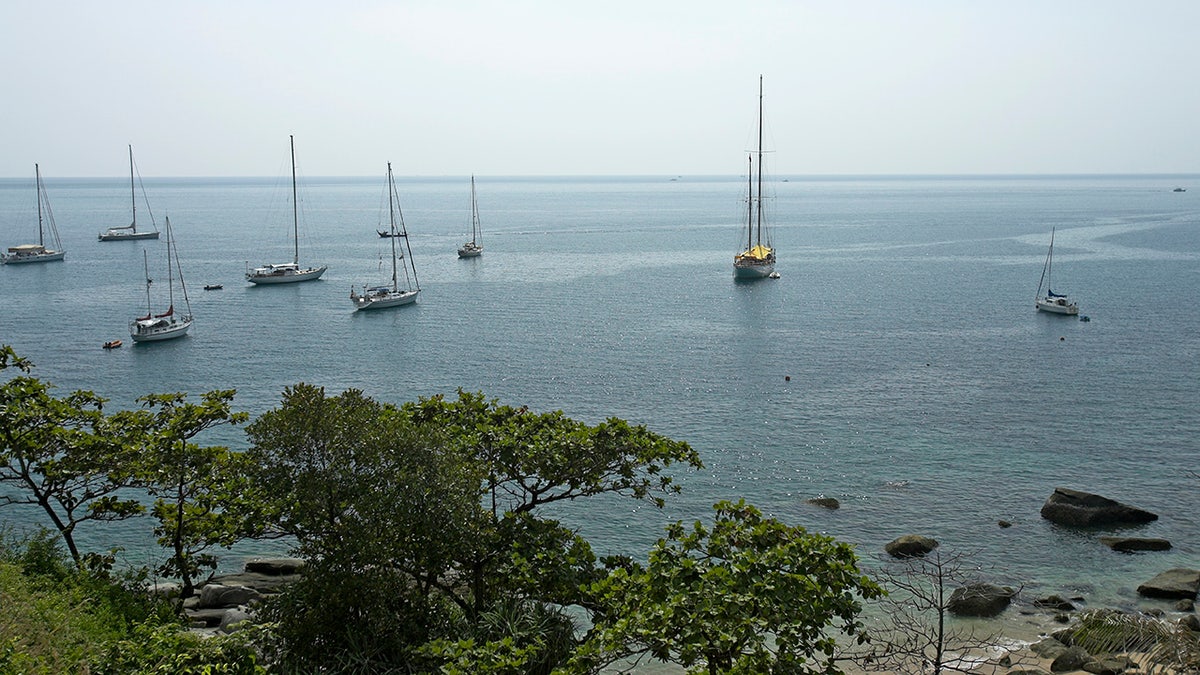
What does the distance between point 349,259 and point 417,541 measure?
125 metres

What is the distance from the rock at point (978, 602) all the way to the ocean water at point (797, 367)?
10.7 feet

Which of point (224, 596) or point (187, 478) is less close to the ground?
point (187, 478)

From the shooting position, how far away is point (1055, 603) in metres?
31.6

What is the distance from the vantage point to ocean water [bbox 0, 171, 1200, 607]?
40.6 m

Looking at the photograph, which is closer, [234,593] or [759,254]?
[234,593]

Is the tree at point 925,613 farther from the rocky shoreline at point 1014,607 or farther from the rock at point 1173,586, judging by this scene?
the rock at point 1173,586

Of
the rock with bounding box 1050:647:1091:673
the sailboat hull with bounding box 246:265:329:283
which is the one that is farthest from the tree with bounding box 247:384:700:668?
the sailboat hull with bounding box 246:265:329:283

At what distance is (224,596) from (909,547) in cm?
2440

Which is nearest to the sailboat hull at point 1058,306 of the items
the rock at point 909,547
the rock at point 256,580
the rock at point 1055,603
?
the rock at point 909,547

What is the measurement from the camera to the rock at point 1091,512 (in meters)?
38.7

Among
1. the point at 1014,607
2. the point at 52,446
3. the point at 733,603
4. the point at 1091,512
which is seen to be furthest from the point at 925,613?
the point at 52,446

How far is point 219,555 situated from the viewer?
1411 inches

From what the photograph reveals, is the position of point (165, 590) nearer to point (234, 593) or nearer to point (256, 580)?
point (234, 593)

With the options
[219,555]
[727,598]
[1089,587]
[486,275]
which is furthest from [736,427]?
[486,275]
